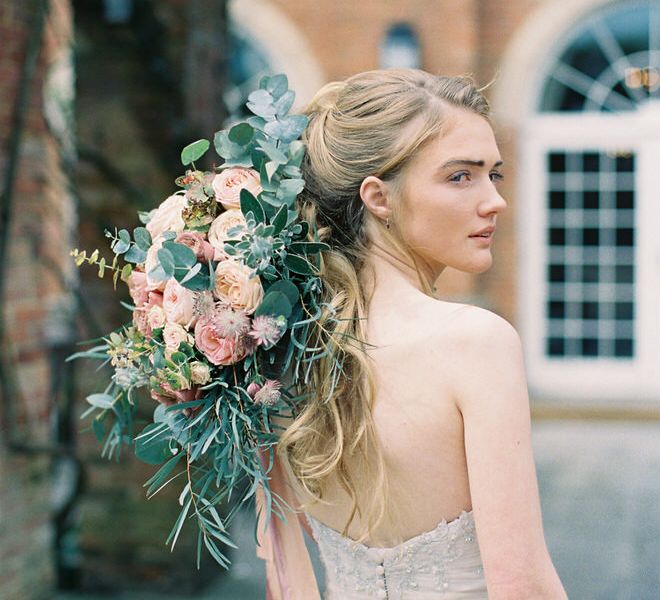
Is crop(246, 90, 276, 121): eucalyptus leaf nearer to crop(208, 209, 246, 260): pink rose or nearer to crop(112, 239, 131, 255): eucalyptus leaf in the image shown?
crop(208, 209, 246, 260): pink rose

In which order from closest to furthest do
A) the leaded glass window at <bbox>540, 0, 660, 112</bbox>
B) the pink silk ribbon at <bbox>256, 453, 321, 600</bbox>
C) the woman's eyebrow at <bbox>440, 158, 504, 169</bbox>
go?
the woman's eyebrow at <bbox>440, 158, 504, 169</bbox>, the pink silk ribbon at <bbox>256, 453, 321, 600</bbox>, the leaded glass window at <bbox>540, 0, 660, 112</bbox>

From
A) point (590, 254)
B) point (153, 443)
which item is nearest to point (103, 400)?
point (153, 443)

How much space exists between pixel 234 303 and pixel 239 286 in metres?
0.03

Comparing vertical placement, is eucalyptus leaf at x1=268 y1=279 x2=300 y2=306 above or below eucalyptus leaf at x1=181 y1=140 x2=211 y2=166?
below

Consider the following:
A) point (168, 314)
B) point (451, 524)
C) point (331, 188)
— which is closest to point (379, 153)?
point (331, 188)

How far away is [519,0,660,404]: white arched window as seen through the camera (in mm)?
9570

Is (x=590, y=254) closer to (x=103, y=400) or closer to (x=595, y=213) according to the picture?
(x=595, y=213)

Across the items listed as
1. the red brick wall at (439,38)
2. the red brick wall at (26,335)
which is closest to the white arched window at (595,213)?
the red brick wall at (439,38)

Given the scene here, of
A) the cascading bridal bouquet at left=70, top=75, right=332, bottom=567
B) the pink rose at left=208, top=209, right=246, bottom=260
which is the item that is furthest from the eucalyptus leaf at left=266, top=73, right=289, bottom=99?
the pink rose at left=208, top=209, right=246, bottom=260

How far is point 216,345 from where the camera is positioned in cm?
158

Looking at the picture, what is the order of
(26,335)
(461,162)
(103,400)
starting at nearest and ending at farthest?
(461,162), (103,400), (26,335)

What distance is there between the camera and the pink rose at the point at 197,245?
1.59 metres

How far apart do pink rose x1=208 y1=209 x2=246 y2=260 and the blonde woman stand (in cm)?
13

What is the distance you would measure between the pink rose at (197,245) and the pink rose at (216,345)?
10 cm
